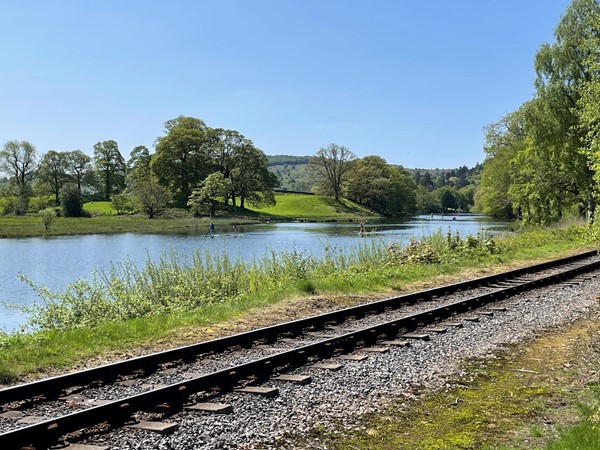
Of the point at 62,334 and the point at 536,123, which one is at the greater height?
the point at 536,123

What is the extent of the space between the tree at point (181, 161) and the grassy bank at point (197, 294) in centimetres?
8372

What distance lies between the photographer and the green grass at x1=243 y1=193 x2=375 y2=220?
119438 millimetres

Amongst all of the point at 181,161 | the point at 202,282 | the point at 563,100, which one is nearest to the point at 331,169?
the point at 181,161

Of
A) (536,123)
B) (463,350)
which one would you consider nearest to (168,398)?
(463,350)

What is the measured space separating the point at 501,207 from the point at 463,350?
62.4 metres

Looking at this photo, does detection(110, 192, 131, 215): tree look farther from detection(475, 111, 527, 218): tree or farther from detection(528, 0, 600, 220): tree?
detection(528, 0, 600, 220): tree

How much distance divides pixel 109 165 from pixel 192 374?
119117 millimetres

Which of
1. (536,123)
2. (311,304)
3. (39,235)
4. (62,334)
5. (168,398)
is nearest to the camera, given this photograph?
(168,398)

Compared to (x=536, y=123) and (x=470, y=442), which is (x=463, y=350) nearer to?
(x=470, y=442)

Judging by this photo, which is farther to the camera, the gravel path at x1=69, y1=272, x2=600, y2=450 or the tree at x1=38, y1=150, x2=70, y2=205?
the tree at x1=38, y1=150, x2=70, y2=205

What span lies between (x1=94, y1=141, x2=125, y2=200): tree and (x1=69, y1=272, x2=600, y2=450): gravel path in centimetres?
11607

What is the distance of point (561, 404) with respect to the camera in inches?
268

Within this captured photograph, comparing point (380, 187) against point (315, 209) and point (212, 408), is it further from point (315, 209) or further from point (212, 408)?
point (212, 408)

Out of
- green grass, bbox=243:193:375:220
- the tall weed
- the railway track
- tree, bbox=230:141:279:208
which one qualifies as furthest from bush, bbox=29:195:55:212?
the railway track
